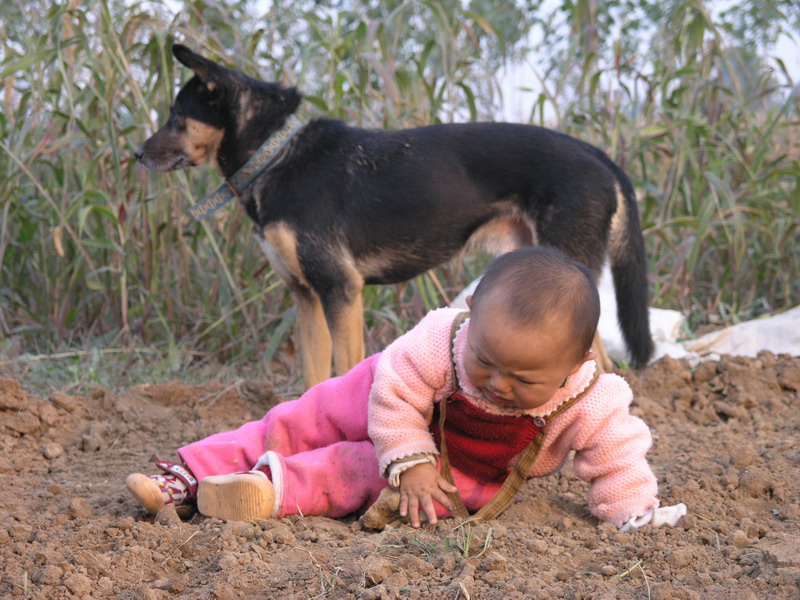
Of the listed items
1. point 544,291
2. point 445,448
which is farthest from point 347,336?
point 544,291

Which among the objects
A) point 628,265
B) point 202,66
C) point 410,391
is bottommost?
point 628,265

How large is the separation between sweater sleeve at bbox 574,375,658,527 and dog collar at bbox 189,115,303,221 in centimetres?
213

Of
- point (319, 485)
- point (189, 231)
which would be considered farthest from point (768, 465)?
point (189, 231)

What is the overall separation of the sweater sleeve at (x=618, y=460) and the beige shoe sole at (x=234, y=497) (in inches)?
34.3

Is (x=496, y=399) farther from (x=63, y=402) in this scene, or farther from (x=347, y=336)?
(x=63, y=402)

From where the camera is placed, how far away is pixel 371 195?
12.7 ft

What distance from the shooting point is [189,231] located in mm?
4590

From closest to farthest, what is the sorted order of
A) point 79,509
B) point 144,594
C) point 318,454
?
point 144,594 → point 79,509 → point 318,454

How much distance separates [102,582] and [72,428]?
1534 mm

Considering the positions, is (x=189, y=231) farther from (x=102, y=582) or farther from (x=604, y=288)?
(x=102, y=582)

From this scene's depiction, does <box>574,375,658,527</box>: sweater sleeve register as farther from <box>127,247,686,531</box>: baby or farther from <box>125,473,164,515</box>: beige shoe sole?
<box>125,473,164,515</box>: beige shoe sole

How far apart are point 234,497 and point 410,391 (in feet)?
1.75

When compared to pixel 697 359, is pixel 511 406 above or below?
above

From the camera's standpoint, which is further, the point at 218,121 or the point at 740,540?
the point at 218,121
